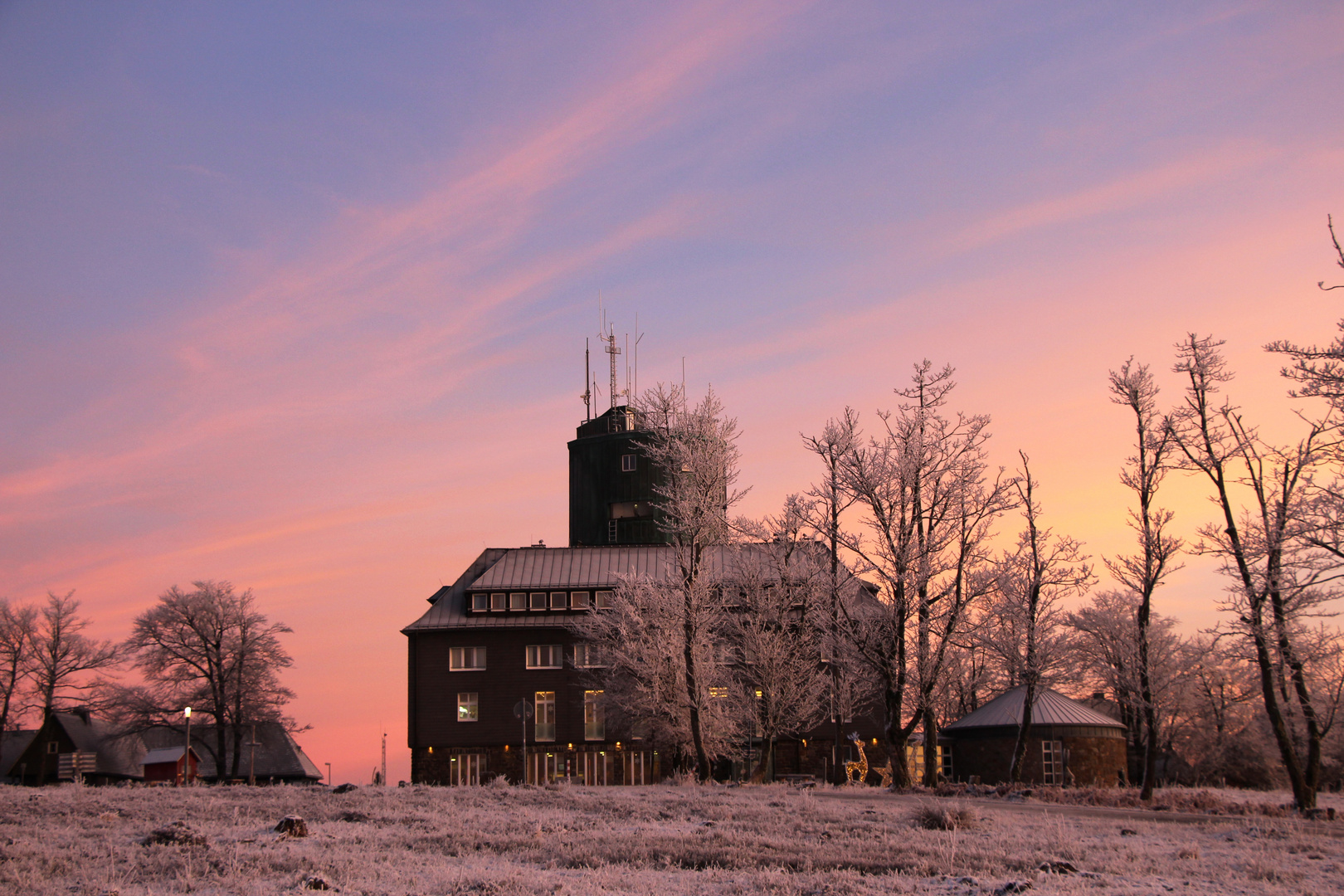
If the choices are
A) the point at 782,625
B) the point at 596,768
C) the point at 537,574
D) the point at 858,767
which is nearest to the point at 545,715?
the point at 596,768

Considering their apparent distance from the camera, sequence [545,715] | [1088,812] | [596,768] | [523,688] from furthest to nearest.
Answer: [523,688] < [545,715] < [596,768] < [1088,812]

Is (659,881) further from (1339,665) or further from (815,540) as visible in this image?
(1339,665)

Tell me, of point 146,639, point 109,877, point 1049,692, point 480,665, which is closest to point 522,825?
point 109,877

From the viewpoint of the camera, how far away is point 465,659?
57.6 metres

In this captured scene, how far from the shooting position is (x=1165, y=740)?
62062 mm

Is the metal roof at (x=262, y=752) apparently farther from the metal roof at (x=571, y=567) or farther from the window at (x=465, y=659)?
the metal roof at (x=571, y=567)

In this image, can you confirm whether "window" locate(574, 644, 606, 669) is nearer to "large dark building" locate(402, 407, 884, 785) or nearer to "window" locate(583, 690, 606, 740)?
"large dark building" locate(402, 407, 884, 785)

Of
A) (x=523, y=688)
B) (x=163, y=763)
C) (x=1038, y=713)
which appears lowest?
(x=163, y=763)

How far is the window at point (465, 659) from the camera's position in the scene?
57.3 m

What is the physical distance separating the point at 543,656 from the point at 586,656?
8.75 feet

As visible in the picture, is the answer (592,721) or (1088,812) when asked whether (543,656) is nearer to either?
(592,721)

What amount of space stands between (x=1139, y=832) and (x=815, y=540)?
1763 cm

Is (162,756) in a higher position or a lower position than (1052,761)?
lower

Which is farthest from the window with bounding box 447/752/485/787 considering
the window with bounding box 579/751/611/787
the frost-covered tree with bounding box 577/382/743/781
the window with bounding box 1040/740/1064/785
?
the window with bounding box 1040/740/1064/785
